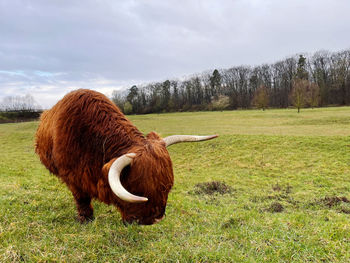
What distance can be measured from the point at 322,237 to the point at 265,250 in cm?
98

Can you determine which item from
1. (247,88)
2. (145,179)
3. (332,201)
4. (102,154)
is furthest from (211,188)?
(247,88)

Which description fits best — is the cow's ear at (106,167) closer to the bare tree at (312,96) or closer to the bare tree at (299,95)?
the bare tree at (299,95)

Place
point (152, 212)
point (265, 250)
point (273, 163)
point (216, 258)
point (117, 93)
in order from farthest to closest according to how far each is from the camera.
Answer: point (117, 93) < point (273, 163) < point (152, 212) < point (265, 250) < point (216, 258)

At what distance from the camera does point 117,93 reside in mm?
76562

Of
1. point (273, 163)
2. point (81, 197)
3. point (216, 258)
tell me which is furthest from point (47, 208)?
point (273, 163)

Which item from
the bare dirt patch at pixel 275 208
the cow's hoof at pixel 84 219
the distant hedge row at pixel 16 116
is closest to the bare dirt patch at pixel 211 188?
the bare dirt patch at pixel 275 208

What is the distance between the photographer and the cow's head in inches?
110

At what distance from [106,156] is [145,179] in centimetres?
89

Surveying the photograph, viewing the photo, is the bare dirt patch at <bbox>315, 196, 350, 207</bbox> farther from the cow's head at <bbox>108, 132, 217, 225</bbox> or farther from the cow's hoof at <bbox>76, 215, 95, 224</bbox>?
the cow's hoof at <bbox>76, 215, 95, 224</bbox>

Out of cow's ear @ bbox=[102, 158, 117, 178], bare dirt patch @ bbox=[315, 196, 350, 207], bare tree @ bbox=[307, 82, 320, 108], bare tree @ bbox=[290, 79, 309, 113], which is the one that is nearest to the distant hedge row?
cow's ear @ bbox=[102, 158, 117, 178]

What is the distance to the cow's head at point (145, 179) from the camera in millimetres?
2793

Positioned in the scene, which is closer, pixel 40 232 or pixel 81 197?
pixel 40 232

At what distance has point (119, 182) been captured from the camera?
2549 mm

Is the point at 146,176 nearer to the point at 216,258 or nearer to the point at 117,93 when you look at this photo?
the point at 216,258
